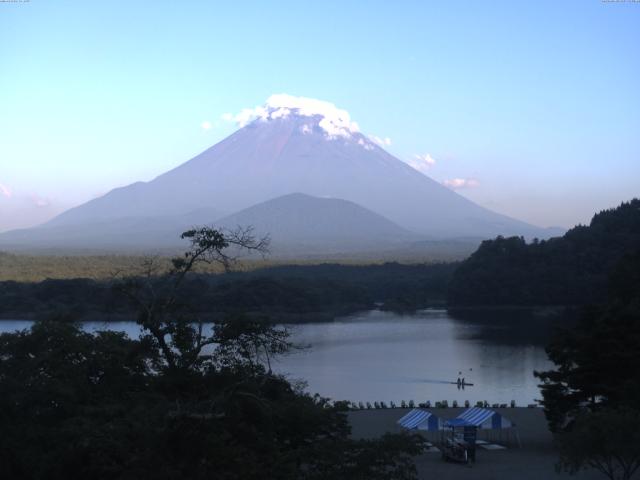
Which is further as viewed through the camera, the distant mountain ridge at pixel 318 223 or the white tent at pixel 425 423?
the distant mountain ridge at pixel 318 223

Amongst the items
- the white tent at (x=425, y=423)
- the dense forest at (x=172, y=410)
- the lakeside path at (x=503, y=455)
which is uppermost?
the dense forest at (x=172, y=410)

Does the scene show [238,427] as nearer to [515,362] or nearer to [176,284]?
[176,284]

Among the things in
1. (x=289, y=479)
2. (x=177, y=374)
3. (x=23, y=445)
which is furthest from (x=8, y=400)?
(x=289, y=479)

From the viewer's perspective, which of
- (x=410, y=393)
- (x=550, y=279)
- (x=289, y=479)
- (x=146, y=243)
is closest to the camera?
(x=289, y=479)

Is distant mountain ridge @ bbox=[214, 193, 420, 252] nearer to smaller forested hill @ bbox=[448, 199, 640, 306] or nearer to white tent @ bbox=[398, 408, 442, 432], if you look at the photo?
smaller forested hill @ bbox=[448, 199, 640, 306]

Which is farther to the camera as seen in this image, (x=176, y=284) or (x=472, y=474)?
(x=472, y=474)

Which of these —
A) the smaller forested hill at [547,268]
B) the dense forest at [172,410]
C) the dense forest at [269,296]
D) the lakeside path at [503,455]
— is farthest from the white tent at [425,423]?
the smaller forested hill at [547,268]

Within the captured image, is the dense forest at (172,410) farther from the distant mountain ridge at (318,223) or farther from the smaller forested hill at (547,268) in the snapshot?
the distant mountain ridge at (318,223)
